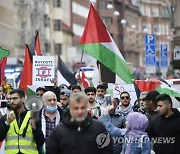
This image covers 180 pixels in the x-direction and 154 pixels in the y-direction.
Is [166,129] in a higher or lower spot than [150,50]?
lower

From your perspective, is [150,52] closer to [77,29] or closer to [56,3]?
[56,3]

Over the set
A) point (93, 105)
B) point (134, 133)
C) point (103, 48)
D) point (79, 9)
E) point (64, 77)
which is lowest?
point (134, 133)

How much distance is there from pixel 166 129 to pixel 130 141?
53 cm

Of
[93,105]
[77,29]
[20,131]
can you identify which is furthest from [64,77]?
[77,29]

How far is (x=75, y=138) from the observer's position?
9781mm

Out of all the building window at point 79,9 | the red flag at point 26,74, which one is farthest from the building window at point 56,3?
the red flag at point 26,74

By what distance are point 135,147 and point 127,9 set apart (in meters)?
135

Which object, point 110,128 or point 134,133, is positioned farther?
point 110,128

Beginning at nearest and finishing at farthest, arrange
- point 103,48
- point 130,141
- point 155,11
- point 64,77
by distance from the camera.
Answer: point 130,141 → point 103,48 → point 64,77 → point 155,11

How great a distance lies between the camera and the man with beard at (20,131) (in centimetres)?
1195

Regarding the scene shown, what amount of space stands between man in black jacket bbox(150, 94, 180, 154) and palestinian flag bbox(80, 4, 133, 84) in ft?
15.9

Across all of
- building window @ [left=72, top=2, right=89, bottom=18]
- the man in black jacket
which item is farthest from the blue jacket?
building window @ [left=72, top=2, right=89, bottom=18]

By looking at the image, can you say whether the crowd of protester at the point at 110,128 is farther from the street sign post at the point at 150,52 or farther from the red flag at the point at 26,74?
the street sign post at the point at 150,52

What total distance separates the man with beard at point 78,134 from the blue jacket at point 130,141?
2.15 meters
